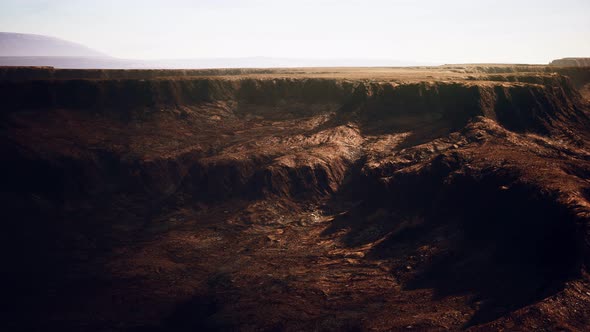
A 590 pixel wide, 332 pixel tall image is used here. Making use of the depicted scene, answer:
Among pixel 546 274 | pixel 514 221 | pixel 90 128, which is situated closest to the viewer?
pixel 546 274

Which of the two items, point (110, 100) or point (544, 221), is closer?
point (544, 221)

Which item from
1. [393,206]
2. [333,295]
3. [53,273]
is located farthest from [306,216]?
[53,273]

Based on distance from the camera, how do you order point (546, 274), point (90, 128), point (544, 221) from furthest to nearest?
point (90, 128) < point (544, 221) < point (546, 274)

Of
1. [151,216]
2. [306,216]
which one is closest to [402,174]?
[306,216]

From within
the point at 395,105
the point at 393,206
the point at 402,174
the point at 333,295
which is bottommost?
the point at 333,295

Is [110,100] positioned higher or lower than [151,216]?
higher

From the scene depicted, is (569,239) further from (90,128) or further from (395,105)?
(90,128)
